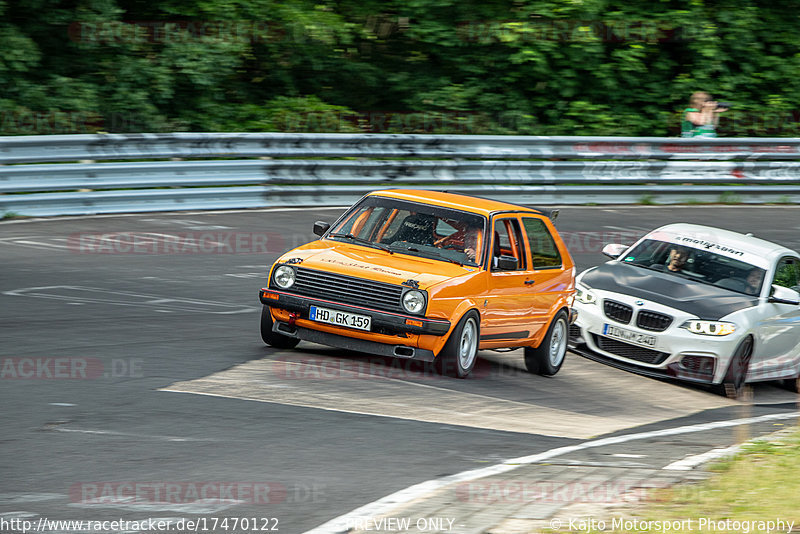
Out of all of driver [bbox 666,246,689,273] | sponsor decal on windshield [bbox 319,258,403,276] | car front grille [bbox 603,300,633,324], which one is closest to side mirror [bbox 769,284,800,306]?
driver [bbox 666,246,689,273]

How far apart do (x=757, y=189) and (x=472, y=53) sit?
22.1 feet

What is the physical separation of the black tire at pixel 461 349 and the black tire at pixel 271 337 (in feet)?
4.63

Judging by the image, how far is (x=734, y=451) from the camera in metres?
8.34

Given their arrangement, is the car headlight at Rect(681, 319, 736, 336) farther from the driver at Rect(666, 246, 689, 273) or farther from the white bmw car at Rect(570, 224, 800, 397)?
the driver at Rect(666, 246, 689, 273)

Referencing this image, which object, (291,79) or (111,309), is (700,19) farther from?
(111,309)

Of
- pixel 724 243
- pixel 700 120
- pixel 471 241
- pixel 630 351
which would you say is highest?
pixel 700 120

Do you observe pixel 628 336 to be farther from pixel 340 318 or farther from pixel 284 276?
pixel 284 276

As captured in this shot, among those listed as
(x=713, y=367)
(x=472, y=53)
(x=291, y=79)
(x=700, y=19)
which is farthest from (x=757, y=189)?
(x=713, y=367)

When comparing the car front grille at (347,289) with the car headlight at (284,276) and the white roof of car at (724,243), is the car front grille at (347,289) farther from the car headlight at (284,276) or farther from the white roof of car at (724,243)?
the white roof of car at (724,243)

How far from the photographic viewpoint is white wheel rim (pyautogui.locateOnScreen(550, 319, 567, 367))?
11.9 metres

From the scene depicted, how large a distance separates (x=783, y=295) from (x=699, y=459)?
17.5ft

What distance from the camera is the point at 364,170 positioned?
21031mm
